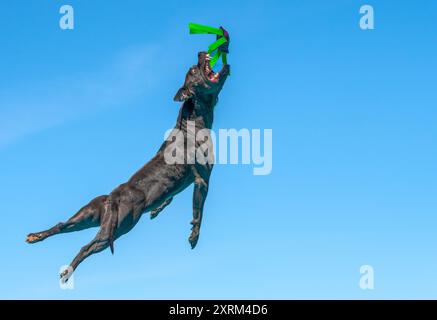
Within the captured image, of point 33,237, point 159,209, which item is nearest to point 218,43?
point 159,209

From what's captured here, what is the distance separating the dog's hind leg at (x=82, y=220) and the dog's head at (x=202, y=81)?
10.7 feet

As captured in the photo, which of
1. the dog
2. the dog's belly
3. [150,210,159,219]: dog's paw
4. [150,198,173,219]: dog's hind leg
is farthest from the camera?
[150,210,159,219]: dog's paw

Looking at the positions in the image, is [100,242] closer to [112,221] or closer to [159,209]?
[112,221]

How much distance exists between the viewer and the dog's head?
71.3 ft

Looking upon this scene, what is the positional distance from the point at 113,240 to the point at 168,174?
2100 millimetres

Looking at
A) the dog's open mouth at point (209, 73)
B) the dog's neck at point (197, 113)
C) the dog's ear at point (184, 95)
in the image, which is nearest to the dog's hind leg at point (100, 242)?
the dog's neck at point (197, 113)

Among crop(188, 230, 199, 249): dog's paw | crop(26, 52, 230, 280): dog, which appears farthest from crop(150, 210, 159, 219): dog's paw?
crop(188, 230, 199, 249): dog's paw

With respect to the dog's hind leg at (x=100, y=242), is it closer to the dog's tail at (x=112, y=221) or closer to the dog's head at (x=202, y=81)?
the dog's tail at (x=112, y=221)

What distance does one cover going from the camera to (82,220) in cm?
2109

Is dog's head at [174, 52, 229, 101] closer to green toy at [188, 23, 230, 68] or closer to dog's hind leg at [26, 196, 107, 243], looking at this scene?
green toy at [188, 23, 230, 68]

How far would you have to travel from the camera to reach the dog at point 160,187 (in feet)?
68.8
